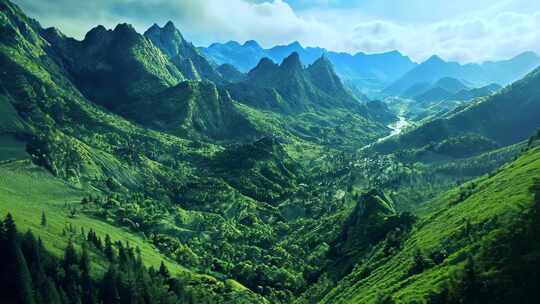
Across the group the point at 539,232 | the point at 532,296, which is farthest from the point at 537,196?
the point at 532,296

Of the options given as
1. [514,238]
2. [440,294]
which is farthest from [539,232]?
[440,294]

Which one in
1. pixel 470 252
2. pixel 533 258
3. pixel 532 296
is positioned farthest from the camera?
pixel 470 252

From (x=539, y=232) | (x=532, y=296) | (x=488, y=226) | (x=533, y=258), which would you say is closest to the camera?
(x=532, y=296)

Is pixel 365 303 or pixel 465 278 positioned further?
pixel 365 303

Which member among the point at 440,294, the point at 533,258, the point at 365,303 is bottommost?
the point at 365,303

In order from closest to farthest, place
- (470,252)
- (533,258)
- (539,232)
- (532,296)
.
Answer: (532,296)
(533,258)
(539,232)
(470,252)

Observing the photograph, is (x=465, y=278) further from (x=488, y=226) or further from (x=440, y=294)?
(x=488, y=226)

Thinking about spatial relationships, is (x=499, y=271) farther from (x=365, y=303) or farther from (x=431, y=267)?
(x=365, y=303)

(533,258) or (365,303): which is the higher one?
(533,258)

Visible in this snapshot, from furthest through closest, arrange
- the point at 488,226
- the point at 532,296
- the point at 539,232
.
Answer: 1. the point at 488,226
2. the point at 539,232
3. the point at 532,296
